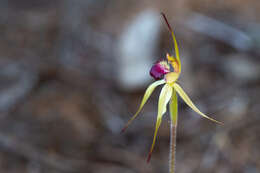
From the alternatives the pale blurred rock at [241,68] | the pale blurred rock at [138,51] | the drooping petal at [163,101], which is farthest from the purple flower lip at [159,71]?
the pale blurred rock at [241,68]

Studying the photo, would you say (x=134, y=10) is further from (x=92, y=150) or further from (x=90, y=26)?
(x=92, y=150)

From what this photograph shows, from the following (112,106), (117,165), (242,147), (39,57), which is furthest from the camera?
(39,57)

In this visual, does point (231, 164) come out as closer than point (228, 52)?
Yes

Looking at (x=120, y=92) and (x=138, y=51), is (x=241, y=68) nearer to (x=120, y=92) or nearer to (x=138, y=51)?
(x=138, y=51)

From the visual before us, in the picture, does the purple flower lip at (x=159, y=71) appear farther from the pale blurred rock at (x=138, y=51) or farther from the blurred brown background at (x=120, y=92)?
the pale blurred rock at (x=138, y=51)

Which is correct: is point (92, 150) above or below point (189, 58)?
below

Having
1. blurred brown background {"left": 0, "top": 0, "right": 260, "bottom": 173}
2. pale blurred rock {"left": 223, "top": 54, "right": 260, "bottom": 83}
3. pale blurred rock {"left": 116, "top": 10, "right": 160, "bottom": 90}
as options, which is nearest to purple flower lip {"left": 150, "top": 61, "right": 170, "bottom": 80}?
blurred brown background {"left": 0, "top": 0, "right": 260, "bottom": 173}

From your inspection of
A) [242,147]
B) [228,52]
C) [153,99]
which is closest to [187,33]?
[228,52]

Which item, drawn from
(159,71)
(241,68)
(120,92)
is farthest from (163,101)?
(241,68)
